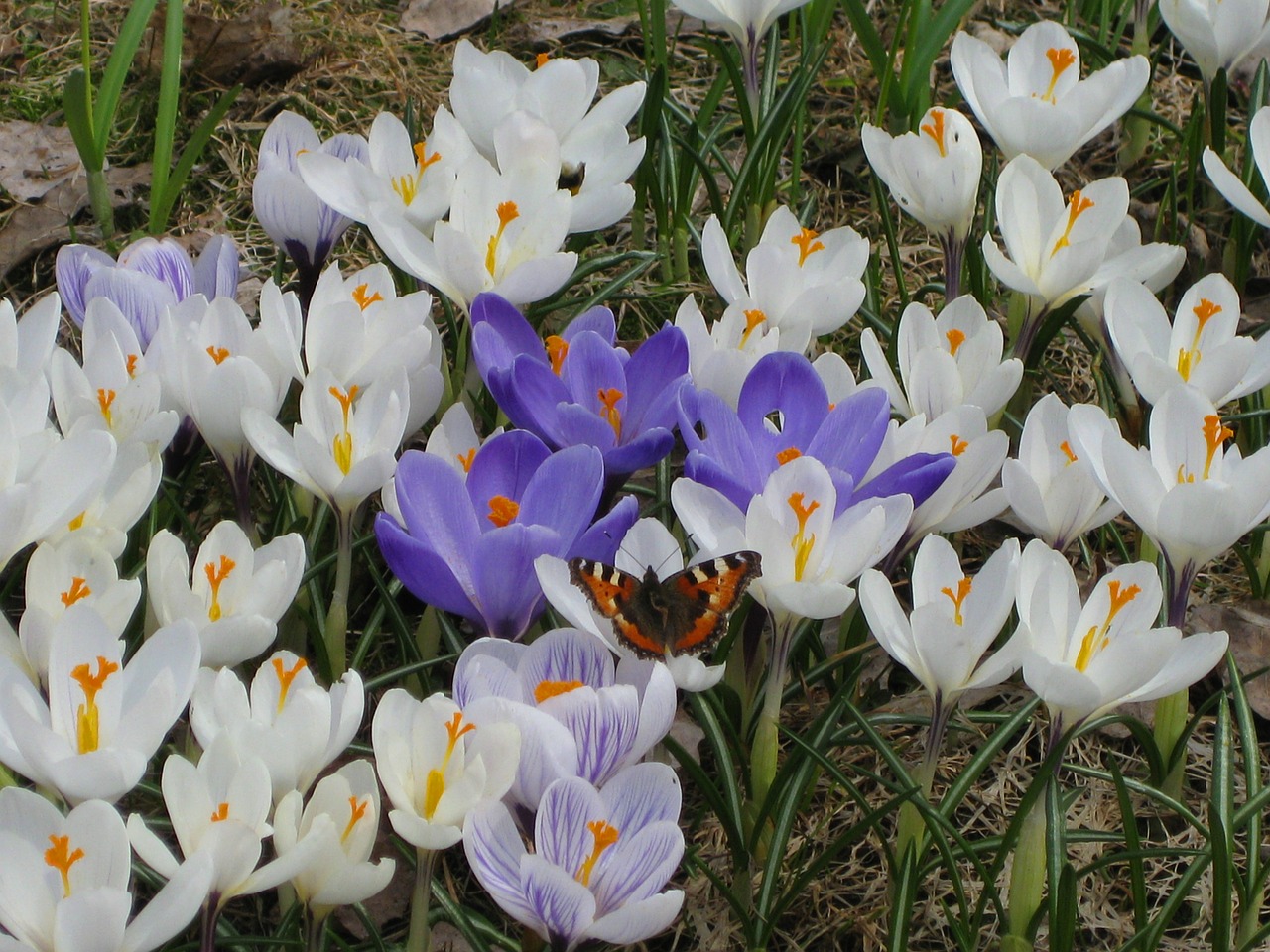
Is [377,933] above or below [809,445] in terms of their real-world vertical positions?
below

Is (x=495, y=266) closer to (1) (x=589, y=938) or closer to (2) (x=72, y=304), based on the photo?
(2) (x=72, y=304)

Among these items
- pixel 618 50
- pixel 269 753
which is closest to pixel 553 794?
pixel 269 753

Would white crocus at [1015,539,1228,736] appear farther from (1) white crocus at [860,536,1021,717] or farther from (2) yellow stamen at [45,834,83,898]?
(2) yellow stamen at [45,834,83,898]

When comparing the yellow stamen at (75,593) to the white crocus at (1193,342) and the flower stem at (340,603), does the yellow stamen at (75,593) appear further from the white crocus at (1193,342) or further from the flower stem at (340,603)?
the white crocus at (1193,342)

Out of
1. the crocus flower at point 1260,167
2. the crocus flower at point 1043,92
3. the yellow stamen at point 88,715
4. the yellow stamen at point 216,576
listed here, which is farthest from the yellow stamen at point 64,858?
the crocus flower at point 1260,167

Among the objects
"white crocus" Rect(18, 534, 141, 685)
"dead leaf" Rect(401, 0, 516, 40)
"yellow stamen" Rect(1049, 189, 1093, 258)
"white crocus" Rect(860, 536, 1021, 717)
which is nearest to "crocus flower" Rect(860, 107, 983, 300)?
"yellow stamen" Rect(1049, 189, 1093, 258)
